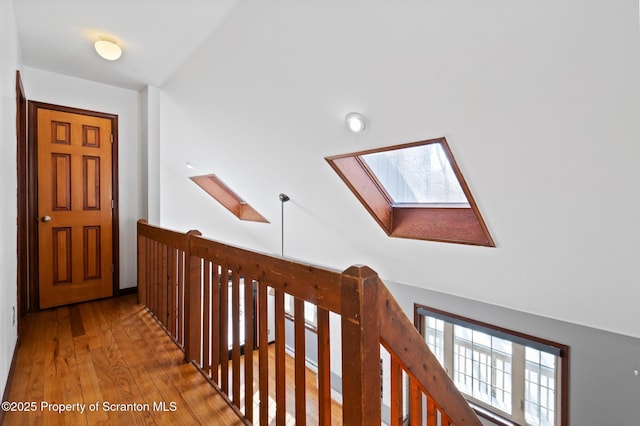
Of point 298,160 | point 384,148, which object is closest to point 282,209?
point 298,160

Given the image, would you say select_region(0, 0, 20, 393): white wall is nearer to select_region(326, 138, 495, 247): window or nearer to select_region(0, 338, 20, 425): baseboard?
select_region(0, 338, 20, 425): baseboard

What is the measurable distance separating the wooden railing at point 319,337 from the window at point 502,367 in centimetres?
190

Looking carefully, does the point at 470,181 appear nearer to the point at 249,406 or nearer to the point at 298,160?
the point at 298,160

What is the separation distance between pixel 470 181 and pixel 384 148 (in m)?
0.54

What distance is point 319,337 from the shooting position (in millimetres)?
1069

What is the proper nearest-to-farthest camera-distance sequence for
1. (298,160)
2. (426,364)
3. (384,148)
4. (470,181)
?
(426,364) < (470,181) < (384,148) < (298,160)

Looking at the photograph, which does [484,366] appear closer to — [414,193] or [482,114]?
[414,193]

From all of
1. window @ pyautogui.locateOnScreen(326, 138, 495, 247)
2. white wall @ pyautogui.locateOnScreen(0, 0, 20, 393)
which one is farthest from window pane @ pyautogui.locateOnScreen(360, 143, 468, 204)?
white wall @ pyautogui.locateOnScreen(0, 0, 20, 393)

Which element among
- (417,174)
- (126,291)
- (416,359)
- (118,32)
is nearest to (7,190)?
(118,32)

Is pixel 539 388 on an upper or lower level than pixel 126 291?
lower

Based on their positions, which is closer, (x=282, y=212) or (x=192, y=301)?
(x=192, y=301)

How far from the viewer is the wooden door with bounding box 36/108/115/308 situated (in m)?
3.14

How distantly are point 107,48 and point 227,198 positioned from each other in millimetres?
2328

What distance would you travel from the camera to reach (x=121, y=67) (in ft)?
9.96
